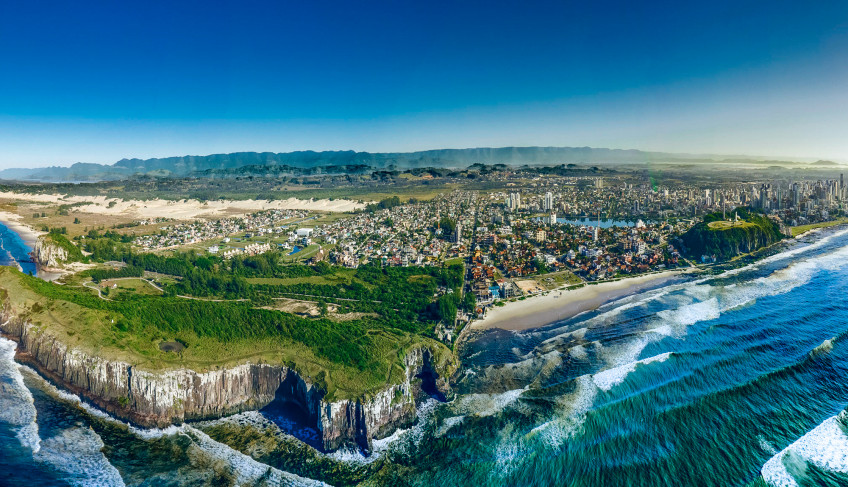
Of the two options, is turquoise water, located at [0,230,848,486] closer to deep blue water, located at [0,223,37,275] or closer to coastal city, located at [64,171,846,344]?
coastal city, located at [64,171,846,344]

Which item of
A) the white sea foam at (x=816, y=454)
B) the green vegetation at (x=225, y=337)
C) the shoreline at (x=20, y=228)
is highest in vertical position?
the shoreline at (x=20, y=228)

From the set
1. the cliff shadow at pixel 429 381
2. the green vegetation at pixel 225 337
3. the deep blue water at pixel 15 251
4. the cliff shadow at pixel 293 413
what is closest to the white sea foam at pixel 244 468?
the cliff shadow at pixel 293 413

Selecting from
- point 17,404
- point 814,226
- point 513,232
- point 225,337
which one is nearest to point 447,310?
point 225,337

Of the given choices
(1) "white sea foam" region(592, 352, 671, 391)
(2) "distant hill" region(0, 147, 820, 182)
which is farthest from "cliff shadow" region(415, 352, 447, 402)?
(2) "distant hill" region(0, 147, 820, 182)

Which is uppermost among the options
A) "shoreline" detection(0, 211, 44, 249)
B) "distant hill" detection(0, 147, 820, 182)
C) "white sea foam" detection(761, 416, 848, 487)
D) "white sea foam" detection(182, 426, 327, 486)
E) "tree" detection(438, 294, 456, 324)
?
"distant hill" detection(0, 147, 820, 182)

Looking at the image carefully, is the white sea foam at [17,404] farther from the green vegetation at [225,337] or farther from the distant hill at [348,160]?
the distant hill at [348,160]

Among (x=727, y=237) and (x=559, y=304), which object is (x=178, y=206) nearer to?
(x=559, y=304)
